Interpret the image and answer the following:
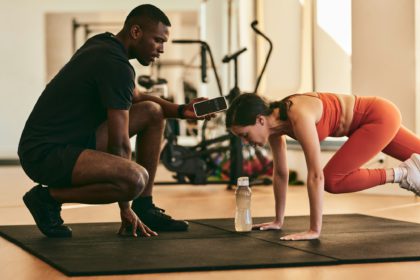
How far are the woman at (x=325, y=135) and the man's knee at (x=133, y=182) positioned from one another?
0.41 meters

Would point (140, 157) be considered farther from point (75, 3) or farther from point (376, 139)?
point (75, 3)

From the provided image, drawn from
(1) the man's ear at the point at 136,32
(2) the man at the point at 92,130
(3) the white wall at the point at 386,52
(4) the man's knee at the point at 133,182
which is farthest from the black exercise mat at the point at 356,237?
(3) the white wall at the point at 386,52

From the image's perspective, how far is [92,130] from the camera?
327cm

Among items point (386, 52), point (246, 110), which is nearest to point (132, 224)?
point (246, 110)

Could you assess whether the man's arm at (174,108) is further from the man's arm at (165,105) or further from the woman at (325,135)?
the woman at (325,135)

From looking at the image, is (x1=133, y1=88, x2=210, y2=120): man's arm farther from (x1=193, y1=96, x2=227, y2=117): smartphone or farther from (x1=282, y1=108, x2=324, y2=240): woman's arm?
(x1=282, y1=108, x2=324, y2=240): woman's arm

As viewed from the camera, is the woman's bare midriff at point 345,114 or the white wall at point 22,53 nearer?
the woman's bare midriff at point 345,114

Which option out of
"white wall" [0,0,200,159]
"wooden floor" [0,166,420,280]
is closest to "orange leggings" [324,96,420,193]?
"wooden floor" [0,166,420,280]

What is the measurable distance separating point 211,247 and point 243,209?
605 millimetres

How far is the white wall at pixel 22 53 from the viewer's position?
12953mm

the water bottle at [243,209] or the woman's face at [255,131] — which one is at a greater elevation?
the woman's face at [255,131]

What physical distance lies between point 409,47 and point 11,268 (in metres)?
3.64

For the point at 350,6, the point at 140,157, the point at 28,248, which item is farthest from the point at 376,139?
the point at 350,6

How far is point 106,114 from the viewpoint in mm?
3279
